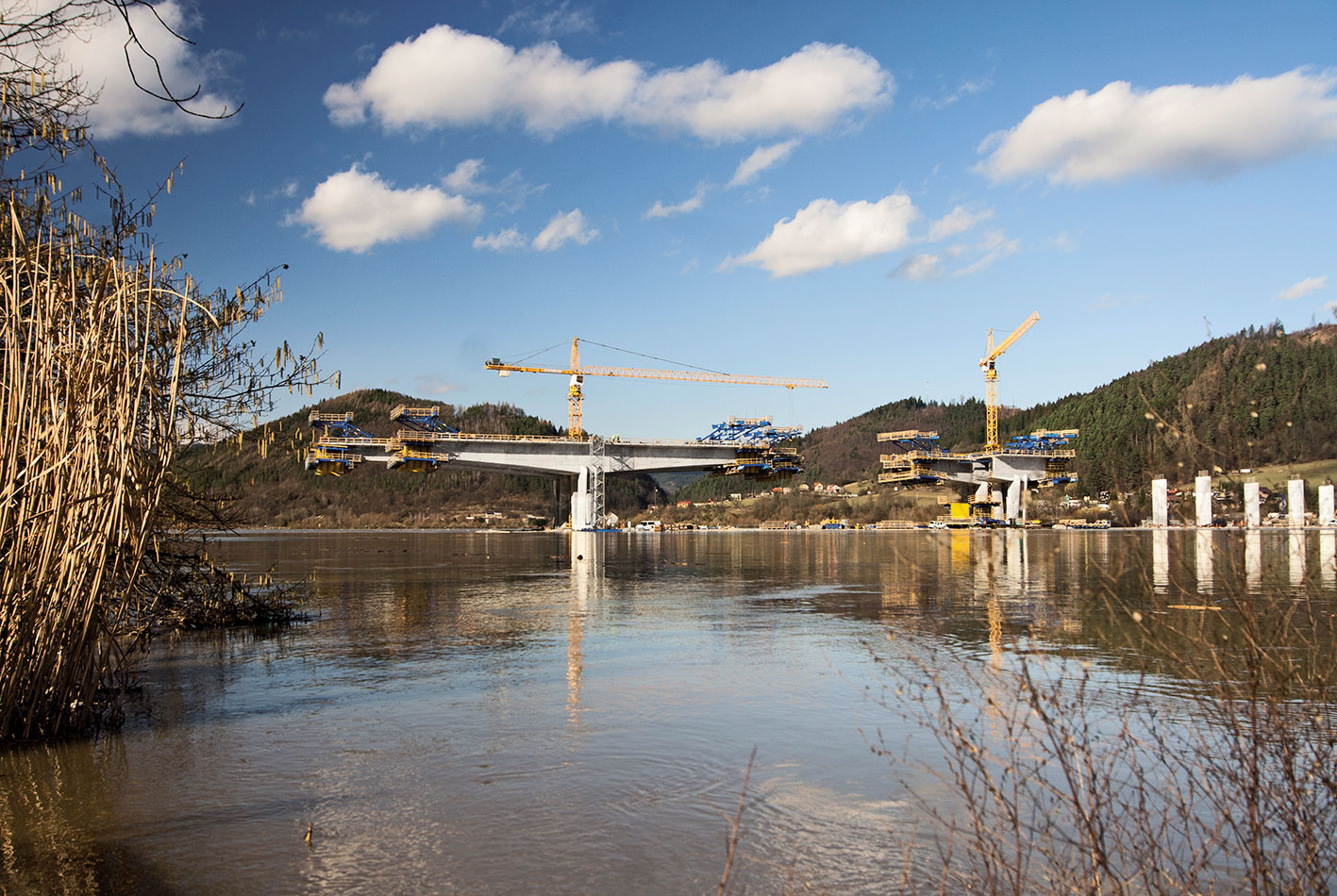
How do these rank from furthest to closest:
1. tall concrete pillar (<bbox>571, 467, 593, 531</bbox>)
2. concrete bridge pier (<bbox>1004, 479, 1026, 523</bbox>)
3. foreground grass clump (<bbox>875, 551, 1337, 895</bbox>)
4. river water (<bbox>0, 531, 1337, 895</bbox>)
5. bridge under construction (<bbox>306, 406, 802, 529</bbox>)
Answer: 1. concrete bridge pier (<bbox>1004, 479, 1026, 523</bbox>)
2. tall concrete pillar (<bbox>571, 467, 593, 531</bbox>)
3. bridge under construction (<bbox>306, 406, 802, 529</bbox>)
4. river water (<bbox>0, 531, 1337, 895</bbox>)
5. foreground grass clump (<bbox>875, 551, 1337, 895</bbox>)

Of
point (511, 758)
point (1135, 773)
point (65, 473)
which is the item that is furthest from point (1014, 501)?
point (65, 473)

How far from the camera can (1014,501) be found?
114m

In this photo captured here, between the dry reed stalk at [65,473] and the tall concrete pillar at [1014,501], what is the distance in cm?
11417

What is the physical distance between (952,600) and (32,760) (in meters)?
18.0

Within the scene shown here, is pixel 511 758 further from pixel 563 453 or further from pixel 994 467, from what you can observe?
pixel 994 467

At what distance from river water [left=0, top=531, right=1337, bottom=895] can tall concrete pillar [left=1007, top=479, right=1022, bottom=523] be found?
101 metres

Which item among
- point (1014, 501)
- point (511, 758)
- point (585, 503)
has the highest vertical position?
point (585, 503)

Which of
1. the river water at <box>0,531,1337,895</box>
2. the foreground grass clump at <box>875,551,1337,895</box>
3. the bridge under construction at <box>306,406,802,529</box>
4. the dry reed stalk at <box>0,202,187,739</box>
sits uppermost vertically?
the bridge under construction at <box>306,406,802,529</box>

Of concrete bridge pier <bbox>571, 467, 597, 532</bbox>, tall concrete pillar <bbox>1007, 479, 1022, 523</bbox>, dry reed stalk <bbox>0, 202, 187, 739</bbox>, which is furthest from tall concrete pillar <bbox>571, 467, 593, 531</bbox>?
dry reed stalk <bbox>0, 202, 187, 739</bbox>

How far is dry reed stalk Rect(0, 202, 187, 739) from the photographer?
331 inches

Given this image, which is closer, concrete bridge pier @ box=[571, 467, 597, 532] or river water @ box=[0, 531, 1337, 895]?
river water @ box=[0, 531, 1337, 895]

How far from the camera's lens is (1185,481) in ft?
14.7

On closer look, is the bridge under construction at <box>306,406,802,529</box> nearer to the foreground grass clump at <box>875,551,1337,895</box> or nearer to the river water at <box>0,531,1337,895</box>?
the river water at <box>0,531,1337,895</box>

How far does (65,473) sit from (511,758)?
4.87 m
